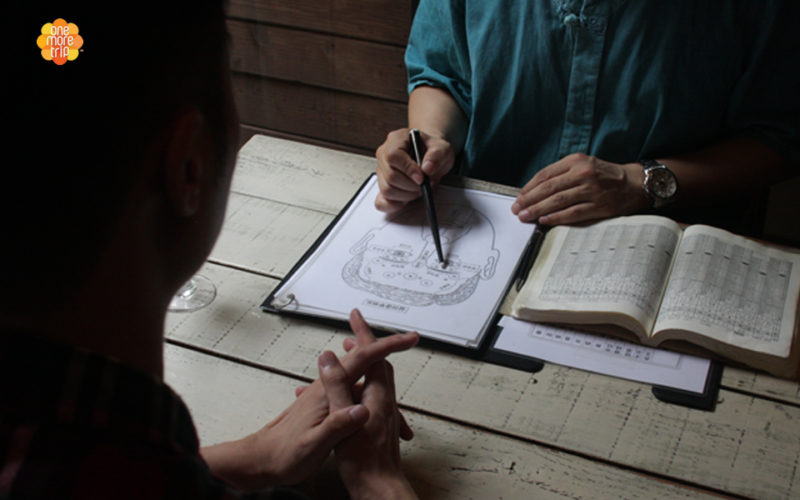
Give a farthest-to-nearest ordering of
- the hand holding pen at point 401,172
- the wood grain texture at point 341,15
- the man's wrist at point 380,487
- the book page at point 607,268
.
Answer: the wood grain texture at point 341,15 → the hand holding pen at point 401,172 → the book page at point 607,268 → the man's wrist at point 380,487

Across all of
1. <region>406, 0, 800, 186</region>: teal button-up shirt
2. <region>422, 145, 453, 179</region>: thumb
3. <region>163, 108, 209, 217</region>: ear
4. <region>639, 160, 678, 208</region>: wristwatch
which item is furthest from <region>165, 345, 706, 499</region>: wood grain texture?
<region>406, 0, 800, 186</region>: teal button-up shirt

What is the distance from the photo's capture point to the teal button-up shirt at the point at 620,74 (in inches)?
51.0

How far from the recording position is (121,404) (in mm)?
533

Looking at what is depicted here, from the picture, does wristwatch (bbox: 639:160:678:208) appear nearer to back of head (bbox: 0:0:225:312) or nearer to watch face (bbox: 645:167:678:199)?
watch face (bbox: 645:167:678:199)

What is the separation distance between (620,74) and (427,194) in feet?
1.41

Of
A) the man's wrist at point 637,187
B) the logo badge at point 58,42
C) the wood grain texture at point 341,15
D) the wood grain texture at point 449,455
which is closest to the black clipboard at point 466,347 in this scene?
the wood grain texture at point 449,455

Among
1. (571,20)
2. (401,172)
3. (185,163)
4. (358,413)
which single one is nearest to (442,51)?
(571,20)

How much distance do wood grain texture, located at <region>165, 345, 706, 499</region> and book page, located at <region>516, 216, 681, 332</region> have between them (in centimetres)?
22

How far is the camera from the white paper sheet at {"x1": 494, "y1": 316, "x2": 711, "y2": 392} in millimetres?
928

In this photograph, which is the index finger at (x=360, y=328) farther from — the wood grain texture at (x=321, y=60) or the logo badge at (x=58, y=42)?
the wood grain texture at (x=321, y=60)

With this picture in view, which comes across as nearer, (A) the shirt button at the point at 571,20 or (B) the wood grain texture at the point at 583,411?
(B) the wood grain texture at the point at 583,411

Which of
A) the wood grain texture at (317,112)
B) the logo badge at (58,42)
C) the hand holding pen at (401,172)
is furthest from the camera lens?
the wood grain texture at (317,112)

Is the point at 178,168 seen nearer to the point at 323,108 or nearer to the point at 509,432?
the point at 509,432

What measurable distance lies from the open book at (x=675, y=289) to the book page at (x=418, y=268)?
61 mm
